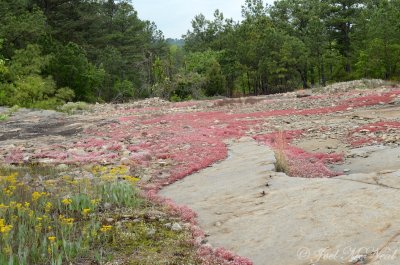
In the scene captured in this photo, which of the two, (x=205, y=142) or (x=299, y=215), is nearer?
(x=299, y=215)

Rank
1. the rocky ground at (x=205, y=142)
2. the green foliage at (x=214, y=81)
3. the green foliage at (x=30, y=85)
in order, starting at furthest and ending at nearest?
the green foliage at (x=214, y=81), the green foliage at (x=30, y=85), the rocky ground at (x=205, y=142)

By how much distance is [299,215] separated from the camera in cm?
648

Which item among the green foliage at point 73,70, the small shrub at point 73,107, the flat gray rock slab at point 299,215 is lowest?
the flat gray rock slab at point 299,215

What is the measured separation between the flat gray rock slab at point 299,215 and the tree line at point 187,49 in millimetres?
28101

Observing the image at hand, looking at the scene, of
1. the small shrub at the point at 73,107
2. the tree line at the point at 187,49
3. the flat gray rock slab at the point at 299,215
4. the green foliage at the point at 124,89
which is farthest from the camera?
the green foliage at the point at 124,89

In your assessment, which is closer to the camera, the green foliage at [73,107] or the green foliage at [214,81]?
the green foliage at [73,107]

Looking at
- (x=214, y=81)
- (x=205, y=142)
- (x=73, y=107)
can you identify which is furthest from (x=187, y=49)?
(x=205, y=142)

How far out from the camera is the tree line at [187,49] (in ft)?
125

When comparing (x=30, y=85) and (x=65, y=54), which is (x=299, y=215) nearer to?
(x=30, y=85)

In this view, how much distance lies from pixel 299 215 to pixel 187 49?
219 feet

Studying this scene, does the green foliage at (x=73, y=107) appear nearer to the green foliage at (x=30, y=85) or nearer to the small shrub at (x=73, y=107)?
the small shrub at (x=73, y=107)

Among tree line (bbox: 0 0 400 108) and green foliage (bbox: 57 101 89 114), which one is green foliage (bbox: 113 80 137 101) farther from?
green foliage (bbox: 57 101 89 114)

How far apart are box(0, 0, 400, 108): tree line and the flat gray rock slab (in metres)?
28.1

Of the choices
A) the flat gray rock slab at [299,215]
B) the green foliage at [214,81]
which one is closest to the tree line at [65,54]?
the green foliage at [214,81]
